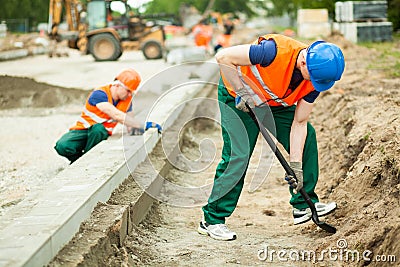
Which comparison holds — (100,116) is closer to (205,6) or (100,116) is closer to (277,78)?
(277,78)

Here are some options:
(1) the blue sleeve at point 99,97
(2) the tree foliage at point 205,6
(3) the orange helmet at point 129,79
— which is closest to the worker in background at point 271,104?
(3) the orange helmet at point 129,79

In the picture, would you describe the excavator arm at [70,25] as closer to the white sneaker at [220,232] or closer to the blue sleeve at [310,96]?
the white sneaker at [220,232]

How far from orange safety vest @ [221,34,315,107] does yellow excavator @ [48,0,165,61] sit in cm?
1780

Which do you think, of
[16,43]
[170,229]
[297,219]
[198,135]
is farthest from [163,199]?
[16,43]

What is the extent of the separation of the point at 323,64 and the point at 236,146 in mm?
865

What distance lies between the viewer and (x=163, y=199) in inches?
218

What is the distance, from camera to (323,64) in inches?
155

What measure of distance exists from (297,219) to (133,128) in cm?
227

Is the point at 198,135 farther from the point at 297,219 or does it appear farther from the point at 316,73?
the point at 316,73

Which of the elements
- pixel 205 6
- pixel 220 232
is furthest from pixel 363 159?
pixel 205 6

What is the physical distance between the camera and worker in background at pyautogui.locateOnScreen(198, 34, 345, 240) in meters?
4.04

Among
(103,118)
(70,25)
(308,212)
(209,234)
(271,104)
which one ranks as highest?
(70,25)

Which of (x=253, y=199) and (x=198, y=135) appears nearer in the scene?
(x=253, y=199)

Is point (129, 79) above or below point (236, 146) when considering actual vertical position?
above
